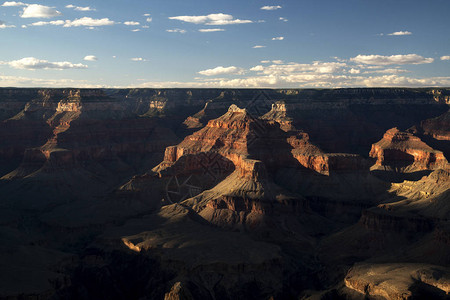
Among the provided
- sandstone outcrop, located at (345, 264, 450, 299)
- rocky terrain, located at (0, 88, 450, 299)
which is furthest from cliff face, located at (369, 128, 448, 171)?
sandstone outcrop, located at (345, 264, 450, 299)

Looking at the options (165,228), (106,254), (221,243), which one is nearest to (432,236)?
(221,243)

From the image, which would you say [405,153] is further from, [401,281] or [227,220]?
[401,281]

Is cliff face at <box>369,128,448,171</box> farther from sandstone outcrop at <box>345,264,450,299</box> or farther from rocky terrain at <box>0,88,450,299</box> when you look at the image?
sandstone outcrop at <box>345,264,450,299</box>

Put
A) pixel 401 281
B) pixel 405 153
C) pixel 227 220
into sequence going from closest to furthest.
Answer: pixel 401 281 → pixel 227 220 → pixel 405 153

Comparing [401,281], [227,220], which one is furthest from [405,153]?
[401,281]

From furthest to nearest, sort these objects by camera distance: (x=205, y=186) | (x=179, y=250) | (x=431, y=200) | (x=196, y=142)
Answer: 1. (x=196, y=142)
2. (x=205, y=186)
3. (x=431, y=200)
4. (x=179, y=250)

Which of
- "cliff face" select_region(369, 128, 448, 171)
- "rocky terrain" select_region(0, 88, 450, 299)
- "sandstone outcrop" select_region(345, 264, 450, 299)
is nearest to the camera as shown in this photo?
"sandstone outcrop" select_region(345, 264, 450, 299)

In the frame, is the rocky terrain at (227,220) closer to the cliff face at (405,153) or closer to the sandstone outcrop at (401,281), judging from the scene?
the sandstone outcrop at (401,281)

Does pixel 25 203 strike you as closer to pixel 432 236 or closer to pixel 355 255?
pixel 355 255
